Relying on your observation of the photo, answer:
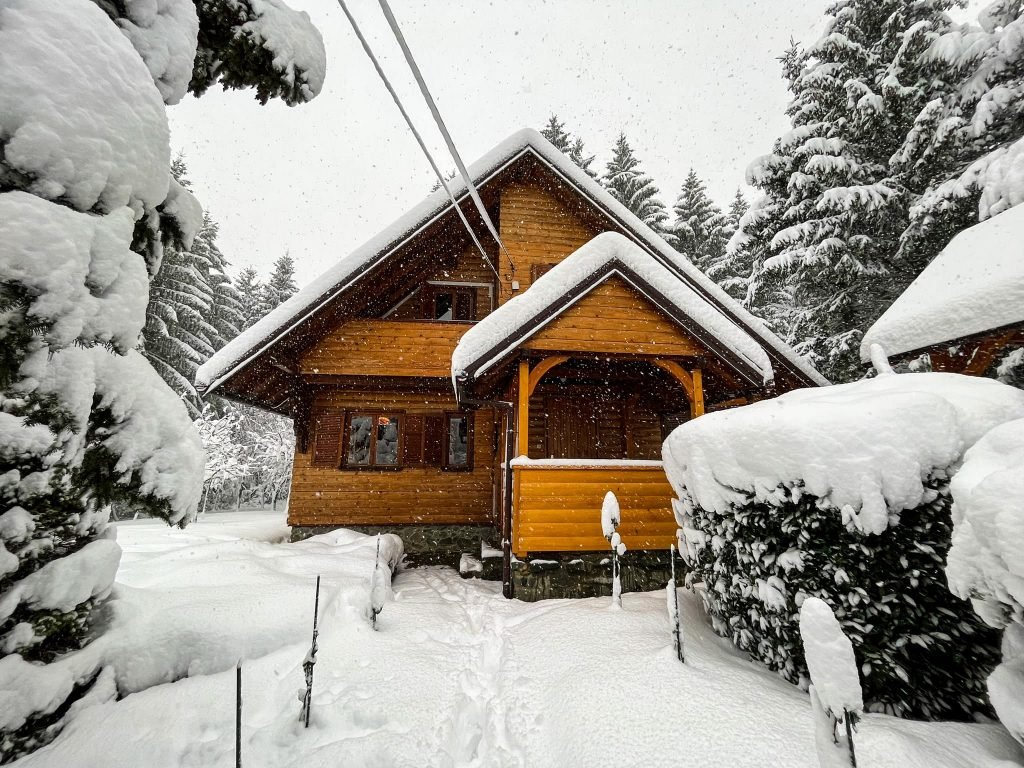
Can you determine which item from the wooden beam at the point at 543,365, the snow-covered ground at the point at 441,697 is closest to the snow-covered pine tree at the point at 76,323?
the snow-covered ground at the point at 441,697

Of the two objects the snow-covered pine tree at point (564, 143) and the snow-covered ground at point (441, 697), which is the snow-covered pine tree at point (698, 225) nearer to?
the snow-covered pine tree at point (564, 143)

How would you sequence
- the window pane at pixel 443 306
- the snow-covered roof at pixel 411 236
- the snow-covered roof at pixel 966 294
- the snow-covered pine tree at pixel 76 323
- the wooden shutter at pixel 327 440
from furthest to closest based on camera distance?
1. the window pane at pixel 443 306
2. the wooden shutter at pixel 327 440
3. the snow-covered roof at pixel 411 236
4. the snow-covered roof at pixel 966 294
5. the snow-covered pine tree at pixel 76 323

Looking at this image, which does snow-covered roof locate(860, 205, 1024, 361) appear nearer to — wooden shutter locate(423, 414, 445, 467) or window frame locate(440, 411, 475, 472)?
window frame locate(440, 411, 475, 472)

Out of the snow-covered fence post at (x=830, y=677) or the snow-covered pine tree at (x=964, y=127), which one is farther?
the snow-covered pine tree at (x=964, y=127)

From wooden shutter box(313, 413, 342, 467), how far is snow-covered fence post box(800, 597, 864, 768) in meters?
9.35

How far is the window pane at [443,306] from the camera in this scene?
10.7 meters

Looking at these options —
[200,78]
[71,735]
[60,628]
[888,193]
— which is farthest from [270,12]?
[888,193]

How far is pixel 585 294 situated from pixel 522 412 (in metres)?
2.00

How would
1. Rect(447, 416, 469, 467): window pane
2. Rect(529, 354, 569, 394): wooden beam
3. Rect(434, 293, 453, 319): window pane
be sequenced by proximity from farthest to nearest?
1. Rect(434, 293, 453, 319): window pane
2. Rect(447, 416, 469, 467): window pane
3. Rect(529, 354, 569, 394): wooden beam

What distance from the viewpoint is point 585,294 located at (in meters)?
6.52

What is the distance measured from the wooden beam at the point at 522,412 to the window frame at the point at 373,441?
4.42m

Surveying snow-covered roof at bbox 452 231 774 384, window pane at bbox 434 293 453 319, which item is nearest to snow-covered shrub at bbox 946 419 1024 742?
A: snow-covered roof at bbox 452 231 774 384

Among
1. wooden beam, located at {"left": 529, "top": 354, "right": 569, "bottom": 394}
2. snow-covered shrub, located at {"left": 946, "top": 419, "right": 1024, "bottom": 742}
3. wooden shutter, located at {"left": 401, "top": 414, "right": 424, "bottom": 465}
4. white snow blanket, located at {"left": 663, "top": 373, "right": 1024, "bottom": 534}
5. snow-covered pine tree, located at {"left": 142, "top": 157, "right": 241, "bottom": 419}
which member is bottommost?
snow-covered shrub, located at {"left": 946, "top": 419, "right": 1024, "bottom": 742}

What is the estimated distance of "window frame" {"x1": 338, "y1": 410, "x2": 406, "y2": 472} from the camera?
9703mm
